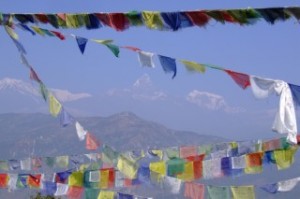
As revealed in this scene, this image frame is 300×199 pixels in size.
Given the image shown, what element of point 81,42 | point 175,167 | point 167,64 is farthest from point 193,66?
point 175,167

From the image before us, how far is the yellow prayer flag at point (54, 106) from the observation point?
38.9 feet

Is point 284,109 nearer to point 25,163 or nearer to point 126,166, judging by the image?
point 126,166

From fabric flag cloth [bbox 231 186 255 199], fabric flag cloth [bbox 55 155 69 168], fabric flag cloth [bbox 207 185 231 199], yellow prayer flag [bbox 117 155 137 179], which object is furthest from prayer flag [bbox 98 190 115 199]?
fabric flag cloth [bbox 55 155 69 168]

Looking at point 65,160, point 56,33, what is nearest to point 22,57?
point 56,33

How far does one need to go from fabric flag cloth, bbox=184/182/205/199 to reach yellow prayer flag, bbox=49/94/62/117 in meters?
3.31

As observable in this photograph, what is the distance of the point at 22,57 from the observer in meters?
11.4

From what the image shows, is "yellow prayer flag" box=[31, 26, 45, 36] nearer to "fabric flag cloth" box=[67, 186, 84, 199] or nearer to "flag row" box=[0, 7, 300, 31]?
"flag row" box=[0, 7, 300, 31]

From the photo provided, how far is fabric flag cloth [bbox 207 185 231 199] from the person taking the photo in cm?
1077

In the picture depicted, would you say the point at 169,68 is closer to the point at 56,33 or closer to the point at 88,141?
the point at 56,33

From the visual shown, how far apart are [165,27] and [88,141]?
530 cm

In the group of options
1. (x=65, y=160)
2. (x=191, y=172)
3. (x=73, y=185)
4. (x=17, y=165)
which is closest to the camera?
(x=191, y=172)

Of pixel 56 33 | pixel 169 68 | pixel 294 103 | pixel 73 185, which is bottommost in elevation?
pixel 73 185

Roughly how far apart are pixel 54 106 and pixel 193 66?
433 centimetres

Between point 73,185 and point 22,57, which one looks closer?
point 22,57
